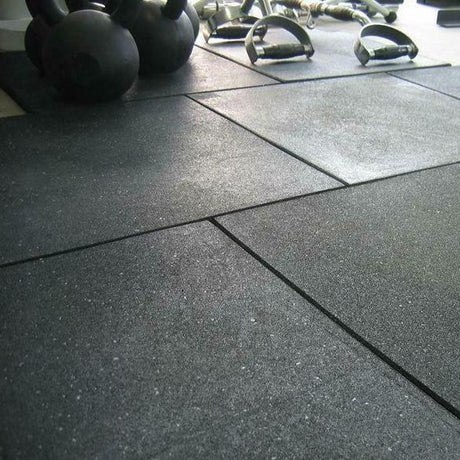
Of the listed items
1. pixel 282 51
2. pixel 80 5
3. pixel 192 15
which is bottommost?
pixel 282 51

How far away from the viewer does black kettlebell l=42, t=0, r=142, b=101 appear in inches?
78.5

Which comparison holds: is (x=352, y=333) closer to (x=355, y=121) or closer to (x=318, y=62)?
(x=355, y=121)

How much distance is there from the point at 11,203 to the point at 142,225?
33 centimetres

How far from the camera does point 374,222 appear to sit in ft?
4.75

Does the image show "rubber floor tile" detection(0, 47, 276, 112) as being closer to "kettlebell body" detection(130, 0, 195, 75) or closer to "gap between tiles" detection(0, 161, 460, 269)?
"kettlebell body" detection(130, 0, 195, 75)

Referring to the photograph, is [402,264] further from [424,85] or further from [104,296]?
[424,85]

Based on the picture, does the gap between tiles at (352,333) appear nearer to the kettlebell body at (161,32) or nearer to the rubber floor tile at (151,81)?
the rubber floor tile at (151,81)

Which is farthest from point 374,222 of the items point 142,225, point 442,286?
point 142,225

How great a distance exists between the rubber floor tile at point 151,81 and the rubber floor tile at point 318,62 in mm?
121

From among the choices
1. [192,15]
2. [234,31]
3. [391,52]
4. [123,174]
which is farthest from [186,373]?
[234,31]

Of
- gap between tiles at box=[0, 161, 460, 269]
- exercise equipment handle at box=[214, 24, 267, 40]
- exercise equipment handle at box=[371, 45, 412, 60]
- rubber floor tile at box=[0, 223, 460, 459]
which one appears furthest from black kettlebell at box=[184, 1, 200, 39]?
rubber floor tile at box=[0, 223, 460, 459]

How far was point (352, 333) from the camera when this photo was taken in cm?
105

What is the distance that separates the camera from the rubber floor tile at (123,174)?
1.37 m

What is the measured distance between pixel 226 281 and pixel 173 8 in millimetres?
1558
